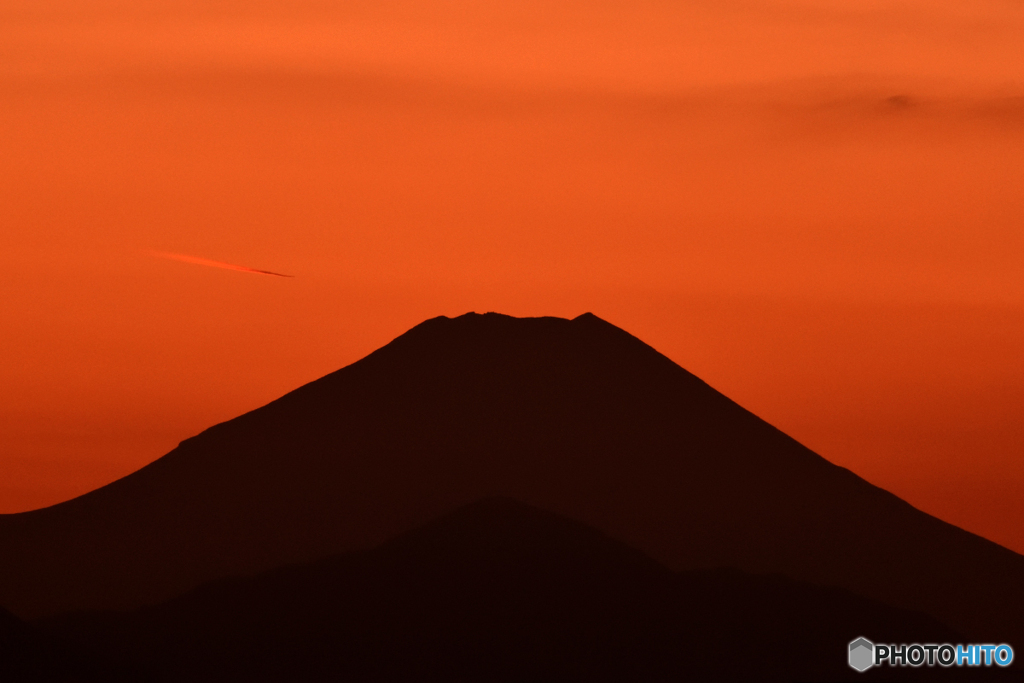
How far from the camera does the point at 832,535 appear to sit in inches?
4392

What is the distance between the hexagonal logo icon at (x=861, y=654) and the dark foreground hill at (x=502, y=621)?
58 cm

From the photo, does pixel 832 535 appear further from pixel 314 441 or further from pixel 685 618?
pixel 314 441

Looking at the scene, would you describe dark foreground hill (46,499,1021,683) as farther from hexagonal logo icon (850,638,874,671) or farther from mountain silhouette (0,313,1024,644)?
mountain silhouette (0,313,1024,644)

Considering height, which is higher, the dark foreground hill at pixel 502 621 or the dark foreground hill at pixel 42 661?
the dark foreground hill at pixel 502 621

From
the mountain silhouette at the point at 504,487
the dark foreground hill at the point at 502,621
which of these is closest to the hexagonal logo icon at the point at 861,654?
the dark foreground hill at the point at 502,621

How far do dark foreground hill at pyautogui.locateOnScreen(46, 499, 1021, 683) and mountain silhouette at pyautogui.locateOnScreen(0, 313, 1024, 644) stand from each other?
8055mm

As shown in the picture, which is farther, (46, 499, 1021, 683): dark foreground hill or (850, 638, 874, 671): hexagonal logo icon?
(850, 638, 874, 671): hexagonal logo icon

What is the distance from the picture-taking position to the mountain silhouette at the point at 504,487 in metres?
109

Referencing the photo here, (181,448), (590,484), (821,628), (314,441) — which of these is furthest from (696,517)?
(181,448)

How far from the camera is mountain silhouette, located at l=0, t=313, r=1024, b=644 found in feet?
356

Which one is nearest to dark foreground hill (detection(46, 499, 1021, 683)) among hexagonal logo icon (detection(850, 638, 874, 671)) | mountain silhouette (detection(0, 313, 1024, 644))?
hexagonal logo icon (detection(850, 638, 874, 671))

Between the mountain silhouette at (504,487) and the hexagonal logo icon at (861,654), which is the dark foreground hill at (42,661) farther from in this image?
the hexagonal logo icon at (861,654)

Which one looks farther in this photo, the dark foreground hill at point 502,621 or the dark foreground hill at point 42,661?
the dark foreground hill at point 502,621

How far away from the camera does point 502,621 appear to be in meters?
90.8
